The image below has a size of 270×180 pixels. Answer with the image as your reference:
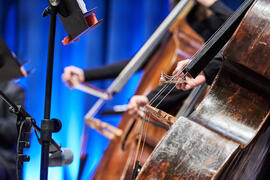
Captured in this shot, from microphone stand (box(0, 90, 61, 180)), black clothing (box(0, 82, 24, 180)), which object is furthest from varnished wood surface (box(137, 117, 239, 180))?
black clothing (box(0, 82, 24, 180))

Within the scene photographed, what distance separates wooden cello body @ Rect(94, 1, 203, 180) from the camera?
1.52 m

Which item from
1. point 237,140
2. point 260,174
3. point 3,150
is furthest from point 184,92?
point 3,150

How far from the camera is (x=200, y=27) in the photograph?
1.74 metres

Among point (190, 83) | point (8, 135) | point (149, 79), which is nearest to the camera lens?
point (190, 83)

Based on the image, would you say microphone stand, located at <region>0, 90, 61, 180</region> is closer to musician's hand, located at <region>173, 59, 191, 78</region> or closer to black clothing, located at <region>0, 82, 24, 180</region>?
musician's hand, located at <region>173, 59, 191, 78</region>

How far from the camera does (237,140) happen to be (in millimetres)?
618

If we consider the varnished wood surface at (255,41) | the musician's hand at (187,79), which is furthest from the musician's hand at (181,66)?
the varnished wood surface at (255,41)

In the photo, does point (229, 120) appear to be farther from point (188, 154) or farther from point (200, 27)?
point (200, 27)

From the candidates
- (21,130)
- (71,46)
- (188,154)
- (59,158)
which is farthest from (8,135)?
(188,154)

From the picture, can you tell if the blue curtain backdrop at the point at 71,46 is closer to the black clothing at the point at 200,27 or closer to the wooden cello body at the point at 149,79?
the black clothing at the point at 200,27

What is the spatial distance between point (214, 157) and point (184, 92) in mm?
513

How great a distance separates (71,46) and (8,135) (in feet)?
2.90

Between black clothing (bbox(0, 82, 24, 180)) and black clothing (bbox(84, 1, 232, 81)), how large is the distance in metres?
0.51

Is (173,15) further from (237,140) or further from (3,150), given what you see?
(3,150)
